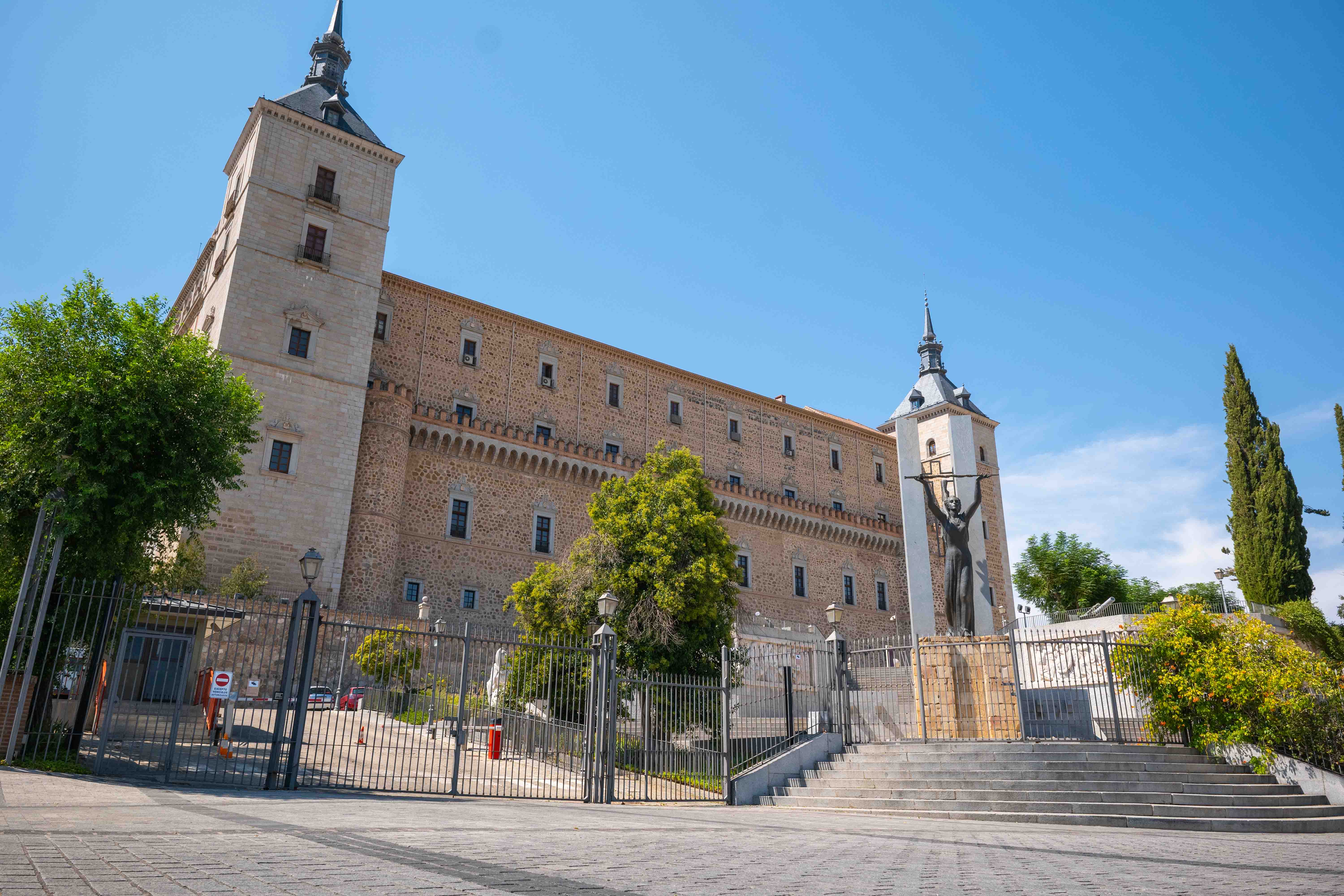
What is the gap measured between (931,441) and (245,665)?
3451 centimetres

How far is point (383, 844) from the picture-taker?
4.50 metres

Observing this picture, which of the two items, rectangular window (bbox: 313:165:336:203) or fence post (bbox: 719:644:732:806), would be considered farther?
rectangular window (bbox: 313:165:336:203)

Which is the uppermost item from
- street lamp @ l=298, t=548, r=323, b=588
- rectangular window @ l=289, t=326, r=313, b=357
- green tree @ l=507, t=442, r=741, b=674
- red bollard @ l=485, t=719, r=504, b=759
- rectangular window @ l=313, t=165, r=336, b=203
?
rectangular window @ l=313, t=165, r=336, b=203

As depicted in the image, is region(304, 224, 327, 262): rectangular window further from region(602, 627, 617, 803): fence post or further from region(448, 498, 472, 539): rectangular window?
region(602, 627, 617, 803): fence post

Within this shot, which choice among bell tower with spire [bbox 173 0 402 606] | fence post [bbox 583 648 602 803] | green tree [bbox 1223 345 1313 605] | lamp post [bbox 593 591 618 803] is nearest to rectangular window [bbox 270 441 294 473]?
bell tower with spire [bbox 173 0 402 606]

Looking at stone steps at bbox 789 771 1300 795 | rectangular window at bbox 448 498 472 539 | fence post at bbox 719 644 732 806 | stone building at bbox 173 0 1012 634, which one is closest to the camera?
stone steps at bbox 789 771 1300 795

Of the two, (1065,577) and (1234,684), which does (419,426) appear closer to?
(1234,684)

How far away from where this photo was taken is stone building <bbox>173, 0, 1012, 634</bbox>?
24.8 meters

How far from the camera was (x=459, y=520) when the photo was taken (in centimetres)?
2970

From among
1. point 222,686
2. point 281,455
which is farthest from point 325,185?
point 222,686

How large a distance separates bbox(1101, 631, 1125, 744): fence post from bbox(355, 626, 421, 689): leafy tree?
362 inches

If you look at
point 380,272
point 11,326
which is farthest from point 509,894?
point 380,272

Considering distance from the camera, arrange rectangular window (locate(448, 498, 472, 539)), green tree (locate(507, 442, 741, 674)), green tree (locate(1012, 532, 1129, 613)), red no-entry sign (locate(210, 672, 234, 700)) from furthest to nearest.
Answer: green tree (locate(1012, 532, 1129, 613)) < rectangular window (locate(448, 498, 472, 539)) < green tree (locate(507, 442, 741, 674)) < red no-entry sign (locate(210, 672, 234, 700))

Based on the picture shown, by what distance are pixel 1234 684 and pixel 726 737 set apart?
6.54m
